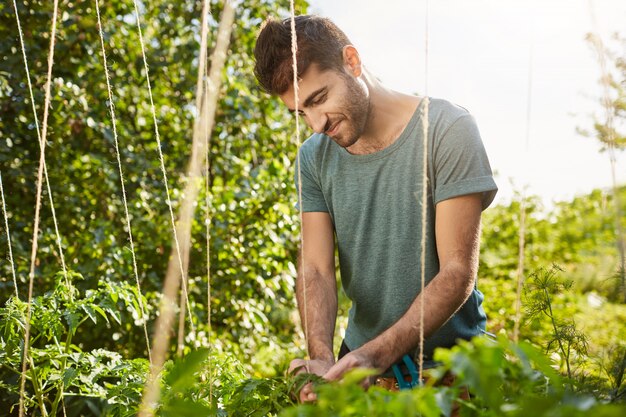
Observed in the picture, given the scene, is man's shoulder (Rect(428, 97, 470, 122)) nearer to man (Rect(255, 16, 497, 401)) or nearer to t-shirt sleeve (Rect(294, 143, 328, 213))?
man (Rect(255, 16, 497, 401))

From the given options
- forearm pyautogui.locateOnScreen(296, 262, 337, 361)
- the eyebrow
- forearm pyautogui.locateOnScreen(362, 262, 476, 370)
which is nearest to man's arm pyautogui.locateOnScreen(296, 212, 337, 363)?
forearm pyautogui.locateOnScreen(296, 262, 337, 361)

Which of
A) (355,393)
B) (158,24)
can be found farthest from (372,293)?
(158,24)

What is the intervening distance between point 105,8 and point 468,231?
2531 mm

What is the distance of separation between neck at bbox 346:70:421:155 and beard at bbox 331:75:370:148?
0.20 ft

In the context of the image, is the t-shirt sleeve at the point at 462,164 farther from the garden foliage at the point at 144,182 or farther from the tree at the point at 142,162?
the tree at the point at 142,162

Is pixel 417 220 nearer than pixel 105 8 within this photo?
Yes

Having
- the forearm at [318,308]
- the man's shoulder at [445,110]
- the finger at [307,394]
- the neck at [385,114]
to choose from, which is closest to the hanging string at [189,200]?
the forearm at [318,308]

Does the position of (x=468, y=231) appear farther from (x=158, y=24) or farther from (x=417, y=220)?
(x=158, y=24)

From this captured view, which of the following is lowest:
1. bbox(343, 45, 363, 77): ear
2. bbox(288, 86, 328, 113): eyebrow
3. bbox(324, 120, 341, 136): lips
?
bbox(324, 120, 341, 136): lips

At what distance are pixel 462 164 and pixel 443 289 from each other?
29cm

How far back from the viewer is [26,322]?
139 cm

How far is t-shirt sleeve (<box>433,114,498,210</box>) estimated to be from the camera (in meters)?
1.47

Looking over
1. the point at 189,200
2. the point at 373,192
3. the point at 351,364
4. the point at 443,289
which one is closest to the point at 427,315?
the point at 443,289

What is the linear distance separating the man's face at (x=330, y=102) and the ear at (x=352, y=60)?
41 mm
